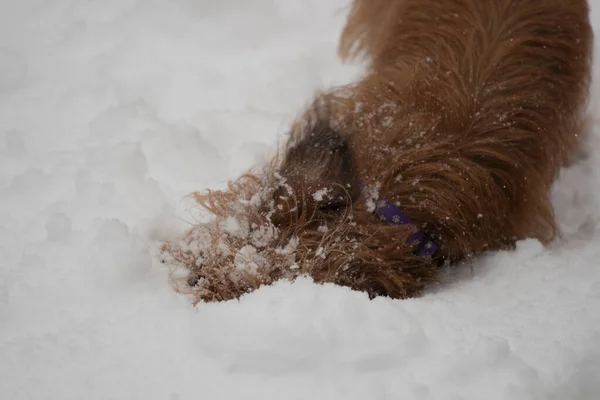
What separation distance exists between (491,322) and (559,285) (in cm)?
40

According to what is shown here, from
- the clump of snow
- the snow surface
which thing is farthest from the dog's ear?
the snow surface

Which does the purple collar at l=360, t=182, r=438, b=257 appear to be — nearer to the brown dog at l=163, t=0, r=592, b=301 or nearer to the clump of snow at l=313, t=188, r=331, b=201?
the brown dog at l=163, t=0, r=592, b=301

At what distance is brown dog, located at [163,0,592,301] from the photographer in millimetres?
2258

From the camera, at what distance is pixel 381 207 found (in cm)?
235

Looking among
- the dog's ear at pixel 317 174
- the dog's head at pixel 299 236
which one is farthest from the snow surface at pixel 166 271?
the dog's ear at pixel 317 174

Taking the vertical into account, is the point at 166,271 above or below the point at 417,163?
below

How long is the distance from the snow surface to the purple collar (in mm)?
180

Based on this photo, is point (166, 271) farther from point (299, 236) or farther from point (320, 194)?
point (320, 194)

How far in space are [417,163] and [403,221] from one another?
0.81ft

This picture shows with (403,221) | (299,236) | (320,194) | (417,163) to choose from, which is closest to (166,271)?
(299,236)

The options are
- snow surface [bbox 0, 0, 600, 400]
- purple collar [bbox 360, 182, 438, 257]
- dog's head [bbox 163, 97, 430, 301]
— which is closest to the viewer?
snow surface [bbox 0, 0, 600, 400]

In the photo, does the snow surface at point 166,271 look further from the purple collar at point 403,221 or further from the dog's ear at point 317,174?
the dog's ear at point 317,174

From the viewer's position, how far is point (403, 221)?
2.39 meters

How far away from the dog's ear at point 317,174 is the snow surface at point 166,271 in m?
0.37
